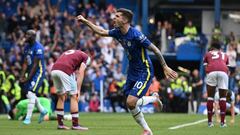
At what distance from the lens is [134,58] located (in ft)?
47.9

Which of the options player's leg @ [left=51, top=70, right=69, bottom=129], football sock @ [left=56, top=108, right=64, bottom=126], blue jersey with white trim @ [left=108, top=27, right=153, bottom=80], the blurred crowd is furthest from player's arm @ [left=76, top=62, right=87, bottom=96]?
the blurred crowd

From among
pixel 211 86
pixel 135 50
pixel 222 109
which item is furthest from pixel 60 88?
pixel 222 109

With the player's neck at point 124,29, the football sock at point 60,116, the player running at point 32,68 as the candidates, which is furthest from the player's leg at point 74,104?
the player's neck at point 124,29

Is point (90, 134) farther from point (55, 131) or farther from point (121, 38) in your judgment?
point (121, 38)

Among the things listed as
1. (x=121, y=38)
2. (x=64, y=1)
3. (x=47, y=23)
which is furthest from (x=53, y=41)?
(x=121, y=38)

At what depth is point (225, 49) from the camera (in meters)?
36.2

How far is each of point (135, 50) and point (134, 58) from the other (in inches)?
6.6

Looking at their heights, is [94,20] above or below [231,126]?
above

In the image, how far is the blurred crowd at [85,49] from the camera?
32750 millimetres

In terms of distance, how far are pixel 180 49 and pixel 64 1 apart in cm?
741

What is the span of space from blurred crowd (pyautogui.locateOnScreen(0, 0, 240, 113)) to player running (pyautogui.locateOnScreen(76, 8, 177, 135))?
15606 millimetres

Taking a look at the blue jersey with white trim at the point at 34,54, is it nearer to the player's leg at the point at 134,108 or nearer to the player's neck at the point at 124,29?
the player's neck at the point at 124,29

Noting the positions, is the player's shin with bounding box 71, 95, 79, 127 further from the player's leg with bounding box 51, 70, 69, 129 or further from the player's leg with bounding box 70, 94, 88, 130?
the player's leg with bounding box 51, 70, 69, 129

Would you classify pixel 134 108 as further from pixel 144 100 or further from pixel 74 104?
pixel 74 104
